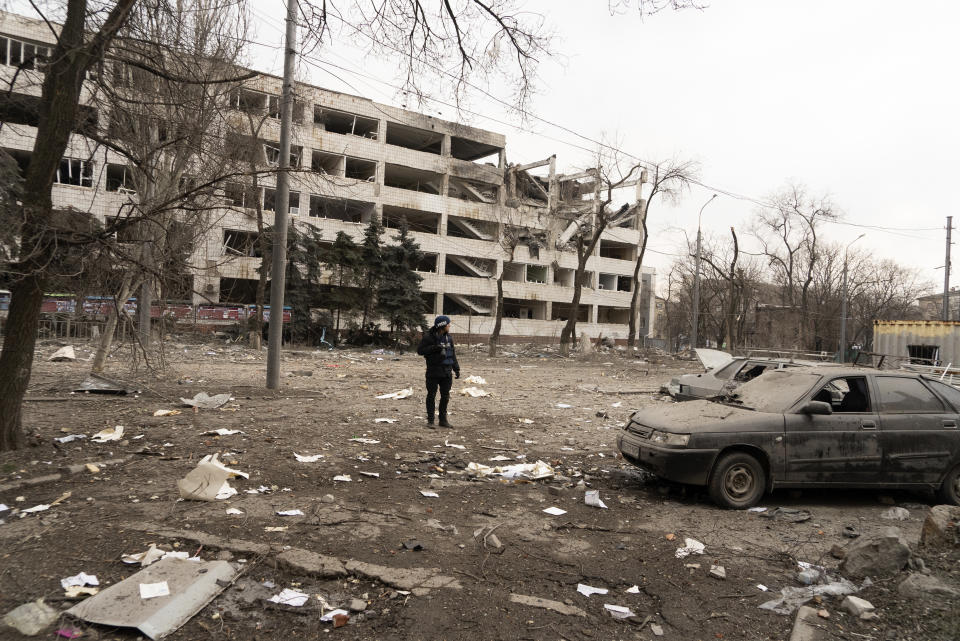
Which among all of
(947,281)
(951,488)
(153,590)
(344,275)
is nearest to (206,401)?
(153,590)

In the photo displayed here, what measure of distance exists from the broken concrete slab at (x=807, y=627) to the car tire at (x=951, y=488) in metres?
3.90

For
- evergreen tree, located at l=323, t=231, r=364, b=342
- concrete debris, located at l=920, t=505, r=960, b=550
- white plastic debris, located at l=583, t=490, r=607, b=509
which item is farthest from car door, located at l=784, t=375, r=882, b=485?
evergreen tree, located at l=323, t=231, r=364, b=342

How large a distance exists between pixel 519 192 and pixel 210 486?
43727 mm

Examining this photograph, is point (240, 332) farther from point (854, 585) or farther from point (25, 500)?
point (854, 585)

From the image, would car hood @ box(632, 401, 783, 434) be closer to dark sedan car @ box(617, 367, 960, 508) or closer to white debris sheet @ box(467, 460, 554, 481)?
dark sedan car @ box(617, 367, 960, 508)

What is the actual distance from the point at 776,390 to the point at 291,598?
17.8 feet

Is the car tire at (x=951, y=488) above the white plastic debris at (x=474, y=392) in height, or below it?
above

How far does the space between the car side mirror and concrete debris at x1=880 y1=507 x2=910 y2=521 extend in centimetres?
120

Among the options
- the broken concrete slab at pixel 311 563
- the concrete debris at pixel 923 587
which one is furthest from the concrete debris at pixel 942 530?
the broken concrete slab at pixel 311 563

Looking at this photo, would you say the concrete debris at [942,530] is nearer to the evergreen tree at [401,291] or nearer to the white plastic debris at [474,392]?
the white plastic debris at [474,392]

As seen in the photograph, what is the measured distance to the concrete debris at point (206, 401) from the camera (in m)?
9.85

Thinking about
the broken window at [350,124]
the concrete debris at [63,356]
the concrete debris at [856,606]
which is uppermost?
the broken window at [350,124]

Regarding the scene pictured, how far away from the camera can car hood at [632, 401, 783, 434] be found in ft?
19.1

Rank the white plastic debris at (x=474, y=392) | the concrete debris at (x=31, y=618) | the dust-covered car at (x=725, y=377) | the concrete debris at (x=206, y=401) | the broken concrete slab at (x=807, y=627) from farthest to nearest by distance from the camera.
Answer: the white plastic debris at (x=474, y=392) → the dust-covered car at (x=725, y=377) → the concrete debris at (x=206, y=401) → the broken concrete slab at (x=807, y=627) → the concrete debris at (x=31, y=618)
